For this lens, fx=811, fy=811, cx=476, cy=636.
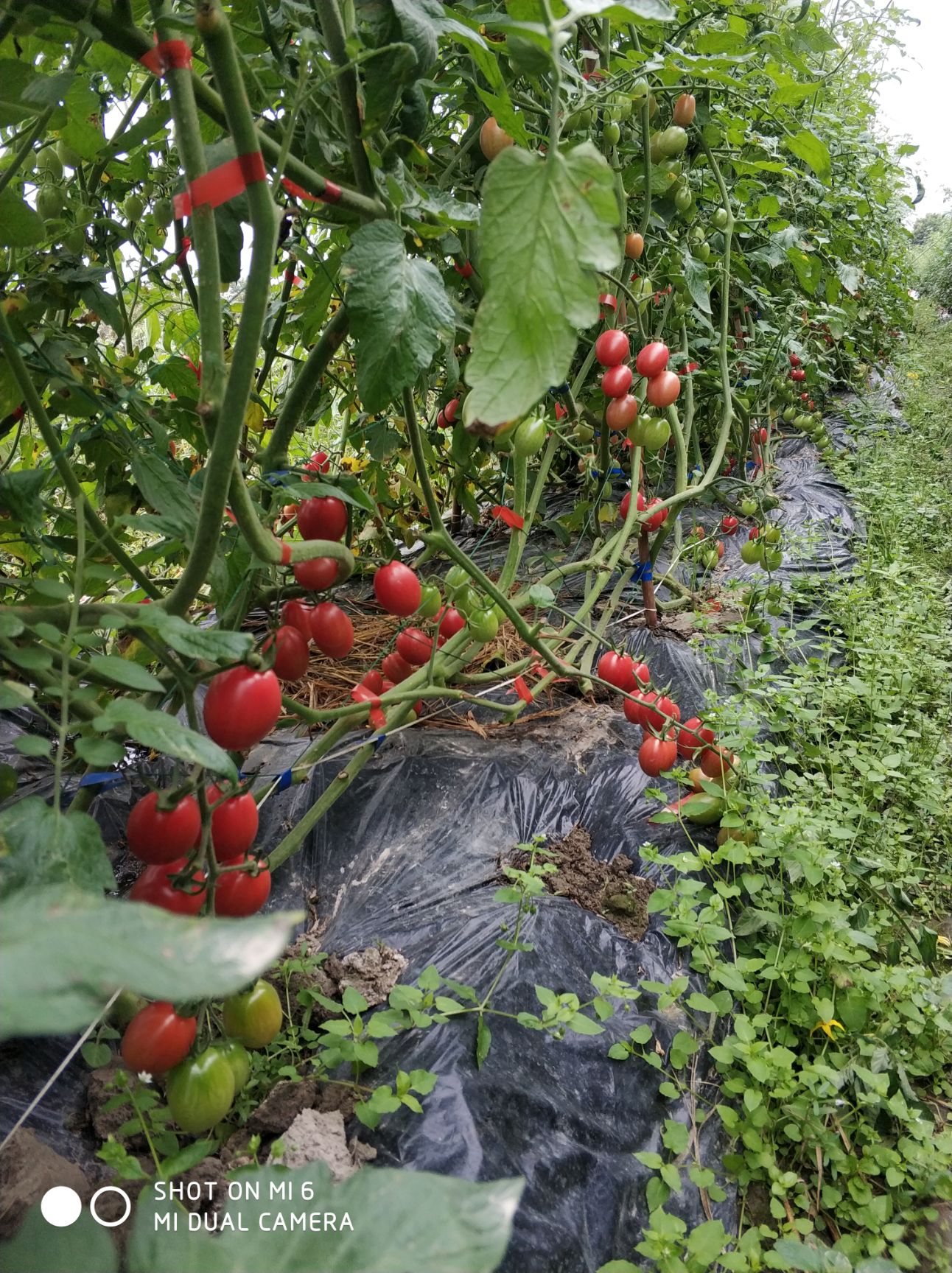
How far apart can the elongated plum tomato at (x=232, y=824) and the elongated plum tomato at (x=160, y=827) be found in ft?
0.22

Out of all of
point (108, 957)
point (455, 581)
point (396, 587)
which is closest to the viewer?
point (108, 957)

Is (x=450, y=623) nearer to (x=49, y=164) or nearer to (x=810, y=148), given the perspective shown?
(x=49, y=164)

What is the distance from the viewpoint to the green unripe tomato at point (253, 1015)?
0.78m

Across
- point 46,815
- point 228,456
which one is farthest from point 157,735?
point 228,456

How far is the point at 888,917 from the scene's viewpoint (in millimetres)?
1331

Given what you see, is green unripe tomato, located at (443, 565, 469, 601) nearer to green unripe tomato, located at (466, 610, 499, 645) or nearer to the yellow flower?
green unripe tomato, located at (466, 610, 499, 645)

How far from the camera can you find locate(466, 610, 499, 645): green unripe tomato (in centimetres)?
131

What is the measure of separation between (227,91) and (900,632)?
6.83 feet

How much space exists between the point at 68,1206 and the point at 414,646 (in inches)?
34.2

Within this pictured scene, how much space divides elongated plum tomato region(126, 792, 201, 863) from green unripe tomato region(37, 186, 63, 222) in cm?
85

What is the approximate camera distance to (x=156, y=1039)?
68 cm

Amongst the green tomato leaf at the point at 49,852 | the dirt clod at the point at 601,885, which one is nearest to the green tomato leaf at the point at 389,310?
the green tomato leaf at the point at 49,852

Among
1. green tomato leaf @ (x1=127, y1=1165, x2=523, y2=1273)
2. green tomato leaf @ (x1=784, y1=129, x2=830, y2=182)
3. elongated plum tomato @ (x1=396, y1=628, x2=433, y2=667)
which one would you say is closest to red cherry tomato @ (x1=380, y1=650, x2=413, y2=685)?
elongated plum tomato @ (x1=396, y1=628, x2=433, y2=667)

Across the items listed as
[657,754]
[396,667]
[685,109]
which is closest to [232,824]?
[396,667]
